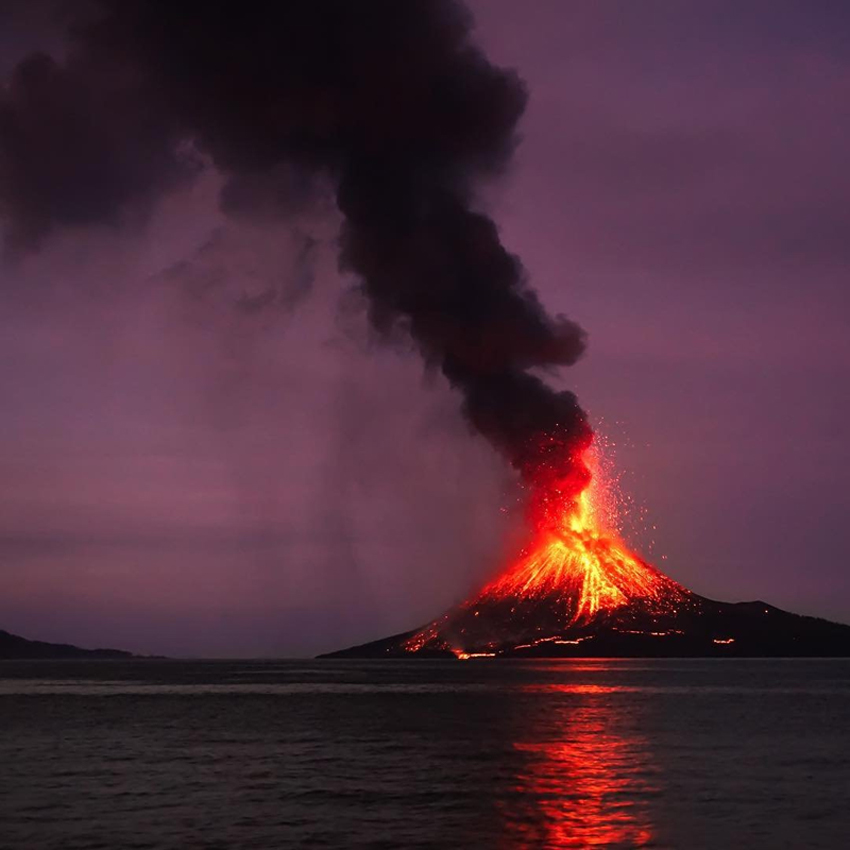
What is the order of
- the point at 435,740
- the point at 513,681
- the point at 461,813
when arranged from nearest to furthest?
1. the point at 461,813
2. the point at 435,740
3. the point at 513,681

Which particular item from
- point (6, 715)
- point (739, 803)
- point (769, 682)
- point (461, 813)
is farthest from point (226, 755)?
point (769, 682)

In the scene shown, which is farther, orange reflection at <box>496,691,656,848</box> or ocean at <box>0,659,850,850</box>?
ocean at <box>0,659,850,850</box>

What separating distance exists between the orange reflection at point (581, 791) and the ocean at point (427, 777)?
4.4 inches

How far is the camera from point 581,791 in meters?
42.9

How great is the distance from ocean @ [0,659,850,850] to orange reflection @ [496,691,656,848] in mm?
112

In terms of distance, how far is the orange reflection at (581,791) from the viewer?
1337 inches

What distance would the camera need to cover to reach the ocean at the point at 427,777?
113ft

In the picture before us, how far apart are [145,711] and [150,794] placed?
52905 millimetres

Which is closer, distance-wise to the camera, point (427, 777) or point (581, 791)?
point (581, 791)

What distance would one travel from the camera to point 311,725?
7725 cm

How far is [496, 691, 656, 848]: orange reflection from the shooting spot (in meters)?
34.0

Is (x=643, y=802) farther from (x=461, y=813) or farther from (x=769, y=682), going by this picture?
(x=769, y=682)

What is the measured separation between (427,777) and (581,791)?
7260 mm

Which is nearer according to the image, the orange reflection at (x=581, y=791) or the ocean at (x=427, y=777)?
the orange reflection at (x=581, y=791)
